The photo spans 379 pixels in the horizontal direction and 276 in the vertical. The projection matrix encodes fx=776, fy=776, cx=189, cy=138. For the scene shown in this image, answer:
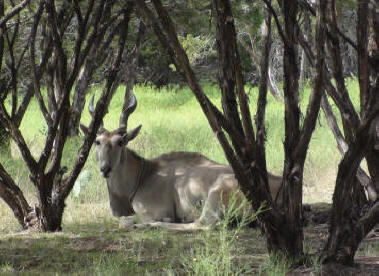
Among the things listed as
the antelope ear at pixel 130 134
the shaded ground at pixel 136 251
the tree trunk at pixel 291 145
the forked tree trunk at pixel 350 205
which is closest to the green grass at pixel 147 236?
the shaded ground at pixel 136 251

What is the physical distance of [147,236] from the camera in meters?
6.41

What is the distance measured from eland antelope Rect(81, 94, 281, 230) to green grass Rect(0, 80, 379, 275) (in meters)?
0.33

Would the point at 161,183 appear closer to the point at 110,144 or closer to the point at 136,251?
the point at 110,144

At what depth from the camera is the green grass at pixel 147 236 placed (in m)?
4.81

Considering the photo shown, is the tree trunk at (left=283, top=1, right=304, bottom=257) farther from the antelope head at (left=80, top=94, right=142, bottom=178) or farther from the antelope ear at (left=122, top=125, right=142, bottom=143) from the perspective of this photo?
the antelope ear at (left=122, top=125, right=142, bottom=143)

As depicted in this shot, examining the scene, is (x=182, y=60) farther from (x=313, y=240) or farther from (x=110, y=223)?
(x=110, y=223)

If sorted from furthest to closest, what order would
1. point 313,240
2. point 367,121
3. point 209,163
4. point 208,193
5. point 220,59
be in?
point 209,163
point 208,193
point 313,240
point 220,59
point 367,121

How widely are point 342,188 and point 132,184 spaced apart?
4107mm

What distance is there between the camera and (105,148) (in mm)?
7723

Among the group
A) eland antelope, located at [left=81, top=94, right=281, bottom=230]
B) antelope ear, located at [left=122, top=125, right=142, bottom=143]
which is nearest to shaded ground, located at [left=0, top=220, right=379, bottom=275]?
eland antelope, located at [left=81, top=94, right=281, bottom=230]

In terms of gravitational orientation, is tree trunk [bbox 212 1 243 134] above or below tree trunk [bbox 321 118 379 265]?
above

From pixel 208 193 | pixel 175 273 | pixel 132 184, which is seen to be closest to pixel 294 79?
pixel 175 273

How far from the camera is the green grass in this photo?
4809 millimetres

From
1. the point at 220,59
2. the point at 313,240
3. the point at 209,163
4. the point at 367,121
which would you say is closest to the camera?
the point at 367,121
